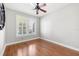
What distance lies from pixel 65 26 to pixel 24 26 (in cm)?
264

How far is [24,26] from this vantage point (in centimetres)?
420

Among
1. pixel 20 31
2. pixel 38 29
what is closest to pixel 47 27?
pixel 38 29

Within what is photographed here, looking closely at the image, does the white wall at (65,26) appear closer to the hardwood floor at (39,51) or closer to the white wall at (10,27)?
the hardwood floor at (39,51)

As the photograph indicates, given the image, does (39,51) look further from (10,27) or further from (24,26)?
(24,26)

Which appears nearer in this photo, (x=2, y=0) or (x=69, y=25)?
(x=2, y=0)

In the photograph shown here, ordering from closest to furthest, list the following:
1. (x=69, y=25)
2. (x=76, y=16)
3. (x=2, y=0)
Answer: (x=2, y=0) → (x=76, y=16) → (x=69, y=25)

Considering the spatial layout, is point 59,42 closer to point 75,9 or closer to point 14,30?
point 75,9

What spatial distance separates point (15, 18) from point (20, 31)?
0.90m

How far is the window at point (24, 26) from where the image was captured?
3.91 meters

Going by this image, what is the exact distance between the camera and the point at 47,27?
414 cm

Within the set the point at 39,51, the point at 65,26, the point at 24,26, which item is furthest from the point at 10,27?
the point at 65,26

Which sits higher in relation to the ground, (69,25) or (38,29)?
(69,25)

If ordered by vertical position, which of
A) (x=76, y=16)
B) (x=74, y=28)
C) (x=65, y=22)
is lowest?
(x=74, y=28)

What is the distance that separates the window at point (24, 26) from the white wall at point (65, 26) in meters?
1.41
